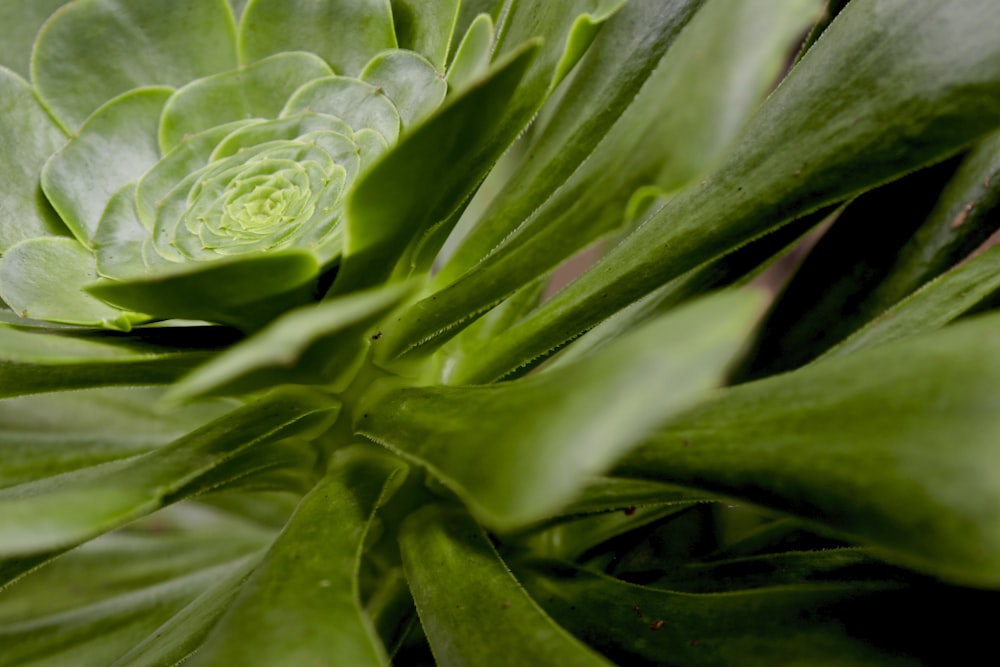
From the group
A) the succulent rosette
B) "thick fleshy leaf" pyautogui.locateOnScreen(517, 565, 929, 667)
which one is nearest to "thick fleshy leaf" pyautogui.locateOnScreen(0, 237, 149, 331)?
the succulent rosette

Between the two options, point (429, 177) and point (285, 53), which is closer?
point (429, 177)

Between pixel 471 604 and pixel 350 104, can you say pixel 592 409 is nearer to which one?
pixel 471 604

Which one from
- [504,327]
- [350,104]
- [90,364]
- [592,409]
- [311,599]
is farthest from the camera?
[504,327]

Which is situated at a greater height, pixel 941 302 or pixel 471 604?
pixel 941 302

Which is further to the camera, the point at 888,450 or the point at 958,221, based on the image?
the point at 958,221

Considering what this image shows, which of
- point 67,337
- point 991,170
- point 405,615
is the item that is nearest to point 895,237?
point 991,170

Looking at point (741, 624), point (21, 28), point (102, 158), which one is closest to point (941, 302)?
point (741, 624)

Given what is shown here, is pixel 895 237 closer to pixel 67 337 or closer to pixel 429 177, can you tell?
pixel 429 177
